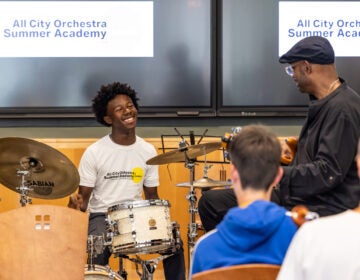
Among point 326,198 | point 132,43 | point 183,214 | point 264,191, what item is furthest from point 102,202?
point 264,191

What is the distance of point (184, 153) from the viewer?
4305 millimetres

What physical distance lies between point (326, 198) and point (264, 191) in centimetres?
132

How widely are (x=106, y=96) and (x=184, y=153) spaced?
905 millimetres

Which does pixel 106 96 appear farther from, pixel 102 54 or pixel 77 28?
pixel 77 28

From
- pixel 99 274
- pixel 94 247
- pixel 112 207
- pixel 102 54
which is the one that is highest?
pixel 102 54

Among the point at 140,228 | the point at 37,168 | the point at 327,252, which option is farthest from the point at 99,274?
the point at 327,252

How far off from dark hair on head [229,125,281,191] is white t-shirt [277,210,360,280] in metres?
0.39

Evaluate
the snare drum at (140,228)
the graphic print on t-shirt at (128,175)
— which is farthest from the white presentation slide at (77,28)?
the snare drum at (140,228)

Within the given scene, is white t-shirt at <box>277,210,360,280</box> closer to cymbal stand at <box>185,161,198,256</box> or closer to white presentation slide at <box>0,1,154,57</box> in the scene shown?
cymbal stand at <box>185,161,198,256</box>

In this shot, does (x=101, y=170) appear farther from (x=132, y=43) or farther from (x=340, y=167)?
(x=340, y=167)

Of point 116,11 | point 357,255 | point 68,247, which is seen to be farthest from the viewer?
point 116,11

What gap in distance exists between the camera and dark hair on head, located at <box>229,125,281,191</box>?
228 centimetres

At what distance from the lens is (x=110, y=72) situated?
5.23 meters

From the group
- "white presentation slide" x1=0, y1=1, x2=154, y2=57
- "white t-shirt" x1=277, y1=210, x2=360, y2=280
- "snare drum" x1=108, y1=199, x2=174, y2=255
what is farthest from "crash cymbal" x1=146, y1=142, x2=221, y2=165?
"white t-shirt" x1=277, y1=210, x2=360, y2=280
